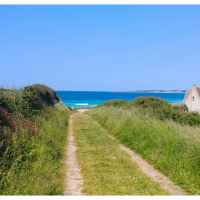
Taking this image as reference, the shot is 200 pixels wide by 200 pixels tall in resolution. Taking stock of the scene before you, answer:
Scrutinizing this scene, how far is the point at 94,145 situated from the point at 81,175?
3.65 m

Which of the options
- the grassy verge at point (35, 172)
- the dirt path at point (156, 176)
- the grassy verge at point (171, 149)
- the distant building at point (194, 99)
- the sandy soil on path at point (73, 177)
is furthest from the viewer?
the distant building at point (194, 99)

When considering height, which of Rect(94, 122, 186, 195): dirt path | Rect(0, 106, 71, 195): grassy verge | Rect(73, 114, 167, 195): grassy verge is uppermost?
Rect(0, 106, 71, 195): grassy verge

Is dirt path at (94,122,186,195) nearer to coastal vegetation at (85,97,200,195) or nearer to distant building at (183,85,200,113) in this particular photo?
coastal vegetation at (85,97,200,195)

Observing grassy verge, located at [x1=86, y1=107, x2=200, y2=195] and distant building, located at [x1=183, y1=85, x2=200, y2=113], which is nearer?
grassy verge, located at [x1=86, y1=107, x2=200, y2=195]

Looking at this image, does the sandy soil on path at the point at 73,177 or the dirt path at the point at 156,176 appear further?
the dirt path at the point at 156,176

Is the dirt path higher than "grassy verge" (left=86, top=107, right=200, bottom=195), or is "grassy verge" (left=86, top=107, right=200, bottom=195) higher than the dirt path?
"grassy verge" (left=86, top=107, right=200, bottom=195)

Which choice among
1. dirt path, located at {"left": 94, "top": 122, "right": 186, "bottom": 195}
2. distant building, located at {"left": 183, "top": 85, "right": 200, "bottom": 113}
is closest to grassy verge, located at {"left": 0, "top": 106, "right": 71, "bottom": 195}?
dirt path, located at {"left": 94, "top": 122, "right": 186, "bottom": 195}

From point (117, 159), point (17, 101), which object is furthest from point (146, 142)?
point (17, 101)

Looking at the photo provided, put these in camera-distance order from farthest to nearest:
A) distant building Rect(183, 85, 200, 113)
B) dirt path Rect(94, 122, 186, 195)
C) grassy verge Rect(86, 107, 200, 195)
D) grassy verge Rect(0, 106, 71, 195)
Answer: distant building Rect(183, 85, 200, 113) → grassy verge Rect(86, 107, 200, 195) → dirt path Rect(94, 122, 186, 195) → grassy verge Rect(0, 106, 71, 195)

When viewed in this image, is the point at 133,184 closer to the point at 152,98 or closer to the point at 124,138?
the point at 124,138

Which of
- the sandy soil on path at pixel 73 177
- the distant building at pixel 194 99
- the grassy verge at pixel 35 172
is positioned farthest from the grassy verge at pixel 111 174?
the distant building at pixel 194 99

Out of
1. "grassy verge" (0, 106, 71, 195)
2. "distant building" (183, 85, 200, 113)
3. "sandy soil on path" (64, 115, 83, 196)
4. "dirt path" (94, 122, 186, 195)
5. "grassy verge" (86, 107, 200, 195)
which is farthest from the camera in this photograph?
"distant building" (183, 85, 200, 113)

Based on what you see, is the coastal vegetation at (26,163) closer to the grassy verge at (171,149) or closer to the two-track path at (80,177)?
the two-track path at (80,177)

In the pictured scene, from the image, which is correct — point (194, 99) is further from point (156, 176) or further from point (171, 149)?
point (156, 176)
